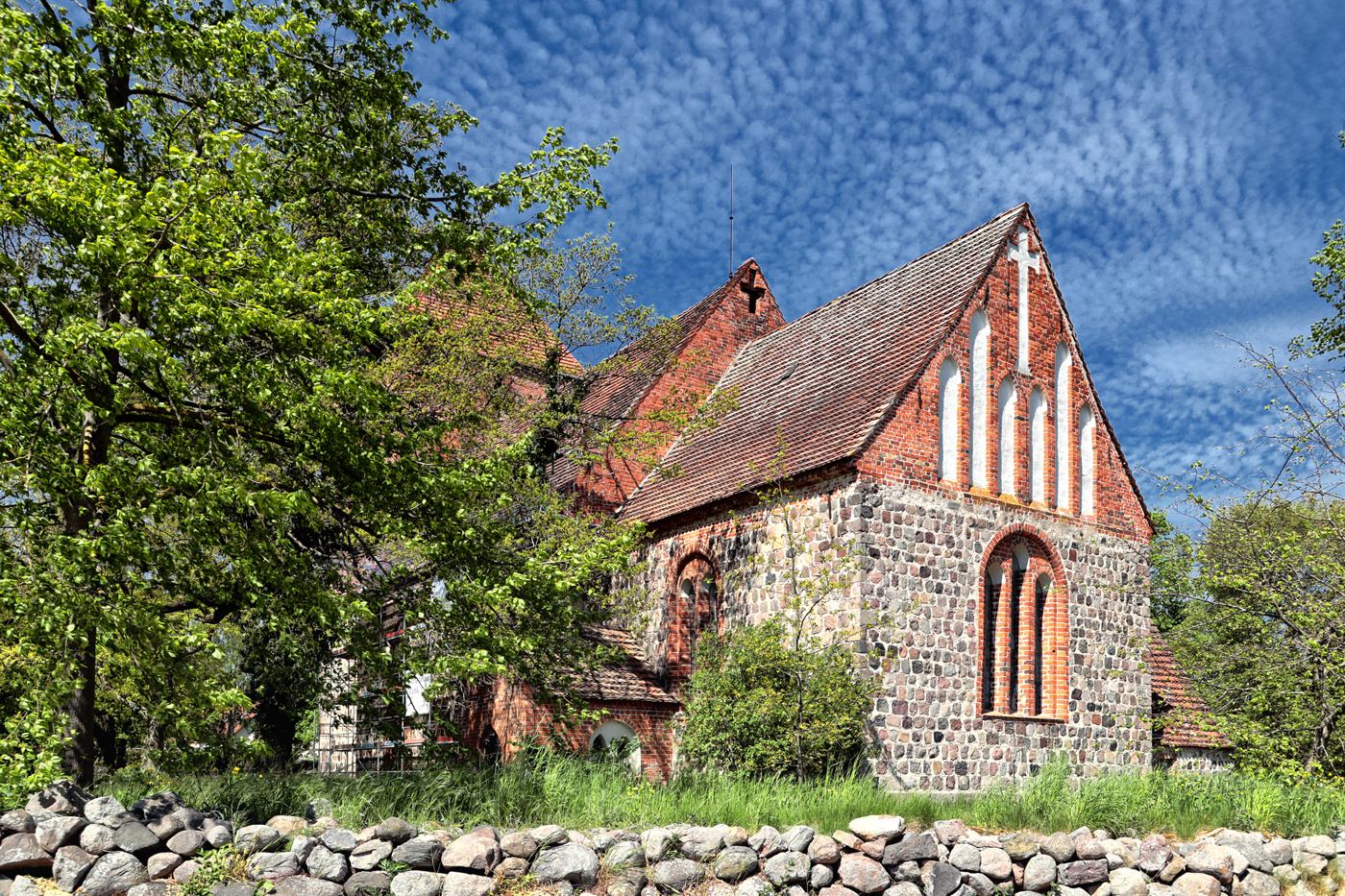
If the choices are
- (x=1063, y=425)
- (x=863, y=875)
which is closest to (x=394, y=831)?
(x=863, y=875)

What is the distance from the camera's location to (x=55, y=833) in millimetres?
8680

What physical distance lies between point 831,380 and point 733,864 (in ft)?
36.0

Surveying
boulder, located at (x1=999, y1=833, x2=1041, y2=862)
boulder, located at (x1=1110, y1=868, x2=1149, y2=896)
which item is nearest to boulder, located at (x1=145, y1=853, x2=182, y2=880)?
boulder, located at (x1=999, y1=833, x2=1041, y2=862)

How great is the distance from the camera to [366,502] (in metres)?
11.0

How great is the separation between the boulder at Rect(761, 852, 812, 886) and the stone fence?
1 cm

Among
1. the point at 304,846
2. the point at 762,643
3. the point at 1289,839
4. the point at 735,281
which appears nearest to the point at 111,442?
the point at 304,846

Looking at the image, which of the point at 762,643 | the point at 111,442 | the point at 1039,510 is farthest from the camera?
the point at 1039,510

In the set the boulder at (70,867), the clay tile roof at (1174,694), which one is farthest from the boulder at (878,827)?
the clay tile roof at (1174,694)

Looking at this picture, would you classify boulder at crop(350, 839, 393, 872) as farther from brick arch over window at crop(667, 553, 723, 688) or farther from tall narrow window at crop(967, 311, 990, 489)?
tall narrow window at crop(967, 311, 990, 489)

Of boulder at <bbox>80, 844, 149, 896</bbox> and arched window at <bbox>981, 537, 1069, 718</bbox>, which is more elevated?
arched window at <bbox>981, 537, 1069, 718</bbox>

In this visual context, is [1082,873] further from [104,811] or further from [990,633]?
[104,811]

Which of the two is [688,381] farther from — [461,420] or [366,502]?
[366,502]

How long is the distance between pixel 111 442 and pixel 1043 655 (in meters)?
15.2

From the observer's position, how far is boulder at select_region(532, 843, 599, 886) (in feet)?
29.5
